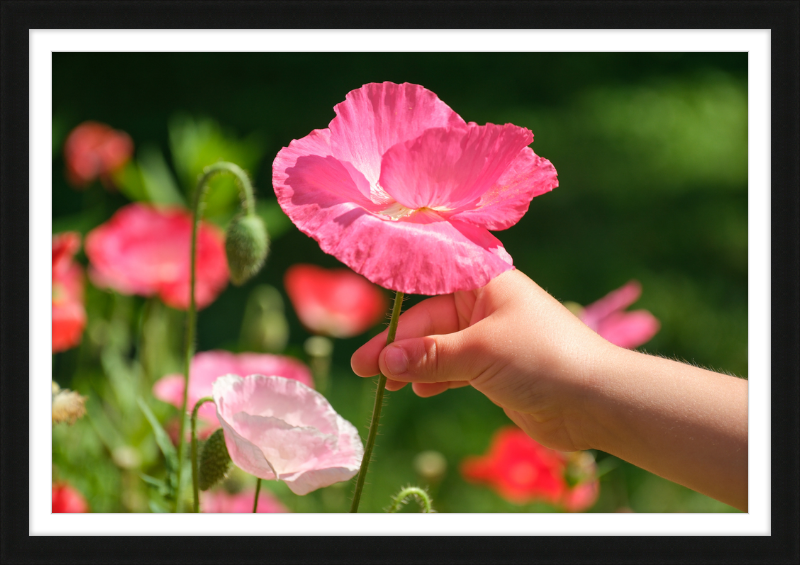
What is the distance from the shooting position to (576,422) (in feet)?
2.56

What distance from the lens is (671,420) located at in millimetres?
744

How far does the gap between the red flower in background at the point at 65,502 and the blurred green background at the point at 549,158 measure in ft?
3.24

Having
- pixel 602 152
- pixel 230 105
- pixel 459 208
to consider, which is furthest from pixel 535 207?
pixel 459 208

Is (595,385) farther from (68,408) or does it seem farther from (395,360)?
(68,408)

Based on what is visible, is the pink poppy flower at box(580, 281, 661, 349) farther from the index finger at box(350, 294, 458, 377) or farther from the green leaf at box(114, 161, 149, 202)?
the green leaf at box(114, 161, 149, 202)

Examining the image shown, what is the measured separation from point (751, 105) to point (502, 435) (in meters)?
0.71

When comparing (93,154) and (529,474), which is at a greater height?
(93,154)

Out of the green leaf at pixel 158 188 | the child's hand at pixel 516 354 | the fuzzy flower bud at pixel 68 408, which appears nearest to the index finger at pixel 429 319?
the child's hand at pixel 516 354

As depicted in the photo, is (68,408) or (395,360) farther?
(68,408)

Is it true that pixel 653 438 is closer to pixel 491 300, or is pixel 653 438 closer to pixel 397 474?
pixel 491 300

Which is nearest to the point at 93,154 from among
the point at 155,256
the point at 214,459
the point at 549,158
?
the point at 155,256

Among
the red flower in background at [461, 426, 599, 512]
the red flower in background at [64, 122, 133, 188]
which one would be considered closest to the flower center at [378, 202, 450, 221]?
the red flower in background at [461, 426, 599, 512]
